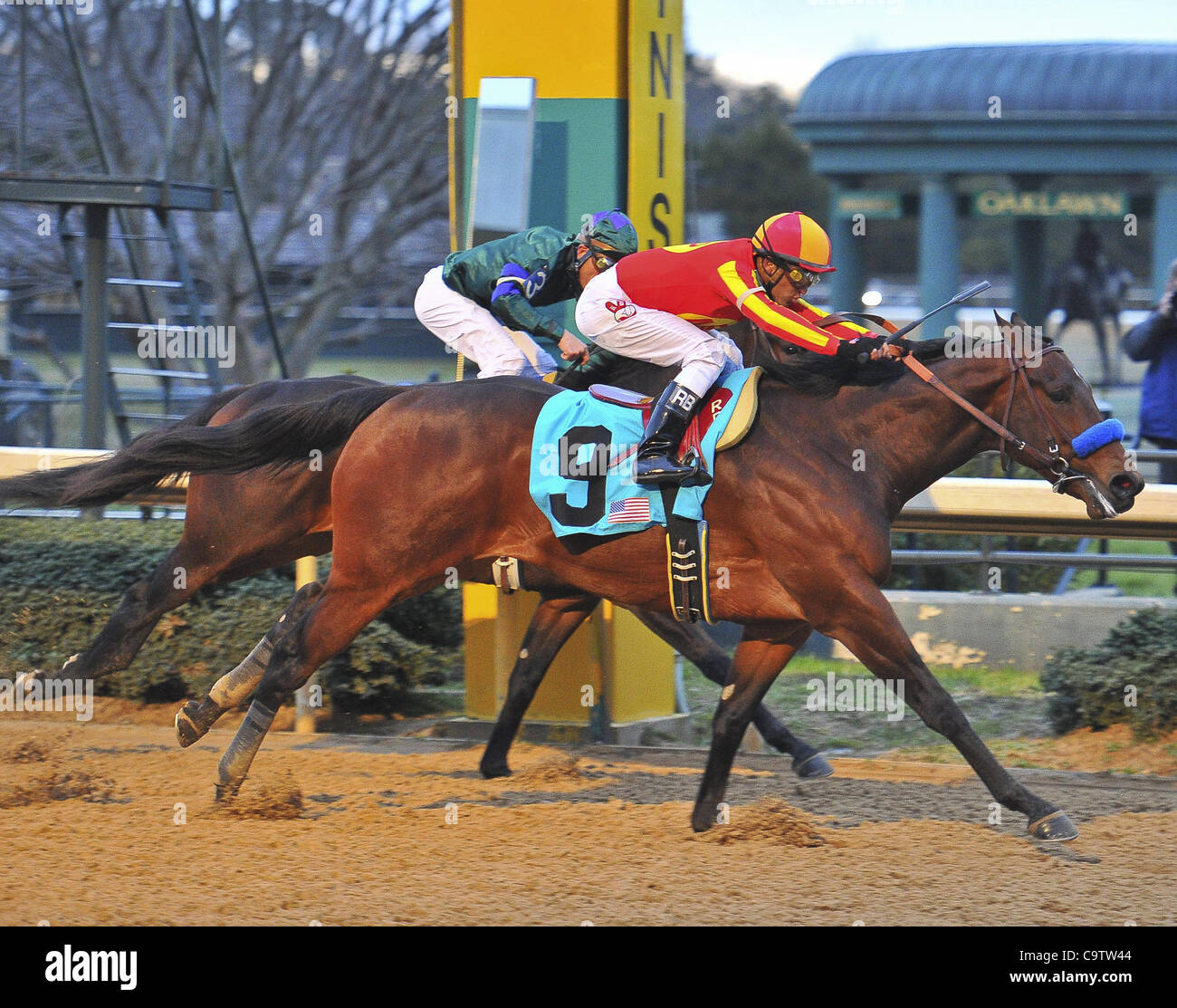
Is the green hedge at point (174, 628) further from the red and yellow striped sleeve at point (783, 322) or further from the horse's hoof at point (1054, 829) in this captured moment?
the horse's hoof at point (1054, 829)

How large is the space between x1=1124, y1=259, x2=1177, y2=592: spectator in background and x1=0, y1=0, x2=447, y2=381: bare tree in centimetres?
599

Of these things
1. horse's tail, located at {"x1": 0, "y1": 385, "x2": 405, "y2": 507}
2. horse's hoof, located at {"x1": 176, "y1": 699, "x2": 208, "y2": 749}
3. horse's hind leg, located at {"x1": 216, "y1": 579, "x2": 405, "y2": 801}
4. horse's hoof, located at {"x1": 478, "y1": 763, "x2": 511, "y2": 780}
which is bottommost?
horse's hoof, located at {"x1": 478, "y1": 763, "x2": 511, "y2": 780}

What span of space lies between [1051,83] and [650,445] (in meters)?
10.2

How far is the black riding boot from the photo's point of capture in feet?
16.1

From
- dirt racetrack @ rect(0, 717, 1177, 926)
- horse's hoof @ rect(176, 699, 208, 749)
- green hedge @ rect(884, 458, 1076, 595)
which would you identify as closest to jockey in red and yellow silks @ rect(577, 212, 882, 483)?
dirt racetrack @ rect(0, 717, 1177, 926)

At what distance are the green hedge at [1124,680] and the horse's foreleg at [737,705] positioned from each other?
167 centimetres

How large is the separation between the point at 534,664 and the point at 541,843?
42.2 inches

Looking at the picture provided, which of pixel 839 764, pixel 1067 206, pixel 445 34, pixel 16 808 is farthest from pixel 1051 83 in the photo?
pixel 16 808

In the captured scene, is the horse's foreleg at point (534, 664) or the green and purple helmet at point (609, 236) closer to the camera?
the green and purple helmet at point (609, 236)

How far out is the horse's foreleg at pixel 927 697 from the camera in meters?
4.77

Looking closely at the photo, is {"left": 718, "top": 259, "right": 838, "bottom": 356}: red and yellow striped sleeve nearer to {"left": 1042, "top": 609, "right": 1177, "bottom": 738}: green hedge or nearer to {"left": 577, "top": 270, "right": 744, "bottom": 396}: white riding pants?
{"left": 577, "top": 270, "right": 744, "bottom": 396}: white riding pants

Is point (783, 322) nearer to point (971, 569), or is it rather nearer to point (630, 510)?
point (630, 510)

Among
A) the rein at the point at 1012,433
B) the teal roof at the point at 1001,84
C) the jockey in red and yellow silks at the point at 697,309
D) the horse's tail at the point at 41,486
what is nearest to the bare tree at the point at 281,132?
the teal roof at the point at 1001,84

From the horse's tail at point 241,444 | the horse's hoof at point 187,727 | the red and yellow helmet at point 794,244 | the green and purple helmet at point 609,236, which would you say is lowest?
the horse's hoof at point 187,727
